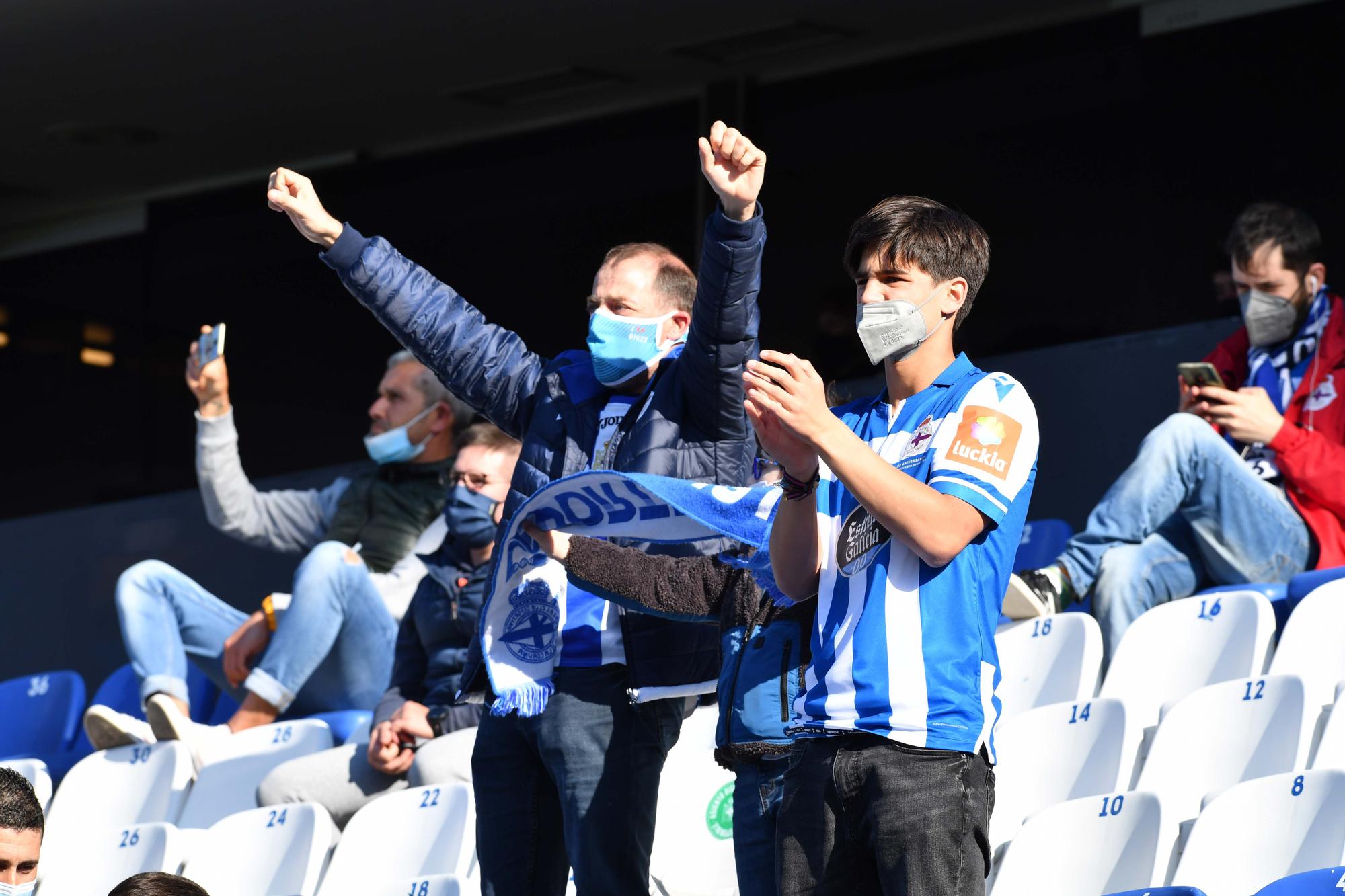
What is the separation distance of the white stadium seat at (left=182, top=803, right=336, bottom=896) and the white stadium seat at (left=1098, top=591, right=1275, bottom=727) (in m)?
1.88

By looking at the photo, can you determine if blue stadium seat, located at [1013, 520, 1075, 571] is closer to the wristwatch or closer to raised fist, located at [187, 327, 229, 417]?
the wristwatch

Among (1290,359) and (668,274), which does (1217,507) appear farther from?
(668,274)

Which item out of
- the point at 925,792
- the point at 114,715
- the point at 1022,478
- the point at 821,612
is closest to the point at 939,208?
the point at 1022,478

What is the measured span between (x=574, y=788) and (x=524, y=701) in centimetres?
17

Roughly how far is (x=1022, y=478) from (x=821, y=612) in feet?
1.05

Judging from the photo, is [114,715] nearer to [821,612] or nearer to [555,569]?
[555,569]

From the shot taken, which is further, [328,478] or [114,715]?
[328,478]

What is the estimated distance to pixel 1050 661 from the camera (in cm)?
430

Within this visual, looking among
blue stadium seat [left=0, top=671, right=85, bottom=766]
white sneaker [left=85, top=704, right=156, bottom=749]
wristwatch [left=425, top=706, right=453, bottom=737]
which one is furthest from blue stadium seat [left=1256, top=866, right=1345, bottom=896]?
blue stadium seat [left=0, top=671, right=85, bottom=766]

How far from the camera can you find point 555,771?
9.39ft

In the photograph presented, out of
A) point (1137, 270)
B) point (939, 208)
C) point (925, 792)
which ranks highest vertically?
point (1137, 270)

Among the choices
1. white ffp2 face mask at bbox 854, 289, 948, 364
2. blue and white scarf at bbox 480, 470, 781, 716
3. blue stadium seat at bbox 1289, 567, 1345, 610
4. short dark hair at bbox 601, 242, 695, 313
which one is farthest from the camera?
blue stadium seat at bbox 1289, 567, 1345, 610

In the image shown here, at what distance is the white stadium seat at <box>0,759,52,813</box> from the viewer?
4.98m

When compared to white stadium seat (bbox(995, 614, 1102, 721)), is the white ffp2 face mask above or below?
above
